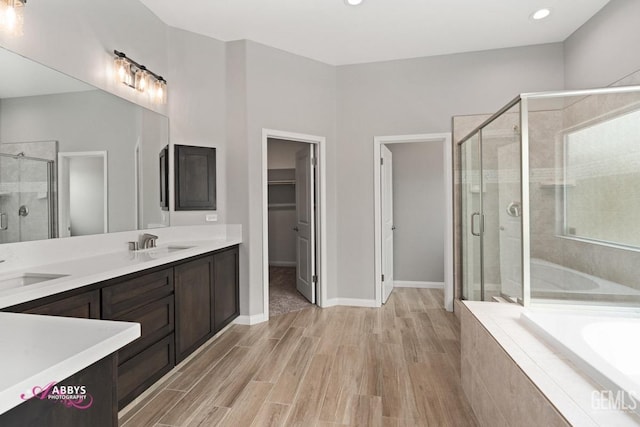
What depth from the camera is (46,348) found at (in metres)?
0.77

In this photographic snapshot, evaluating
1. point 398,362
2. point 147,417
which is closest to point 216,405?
point 147,417

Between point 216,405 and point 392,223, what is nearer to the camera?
point 216,405

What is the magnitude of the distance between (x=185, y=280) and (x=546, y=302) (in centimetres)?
247

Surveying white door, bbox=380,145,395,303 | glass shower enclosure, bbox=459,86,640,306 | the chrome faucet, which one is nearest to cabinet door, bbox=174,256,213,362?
the chrome faucet

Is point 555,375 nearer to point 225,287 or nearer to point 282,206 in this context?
point 225,287

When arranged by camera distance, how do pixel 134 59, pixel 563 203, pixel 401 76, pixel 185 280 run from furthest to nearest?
pixel 401 76 < pixel 134 59 < pixel 185 280 < pixel 563 203

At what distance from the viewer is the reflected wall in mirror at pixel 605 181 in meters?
2.11

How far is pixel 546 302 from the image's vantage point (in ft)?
6.57

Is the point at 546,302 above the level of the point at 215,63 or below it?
below

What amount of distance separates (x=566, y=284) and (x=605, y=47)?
2195mm

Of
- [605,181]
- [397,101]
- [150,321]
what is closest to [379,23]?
[397,101]

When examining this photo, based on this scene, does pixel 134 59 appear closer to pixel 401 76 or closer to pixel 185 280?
pixel 185 280

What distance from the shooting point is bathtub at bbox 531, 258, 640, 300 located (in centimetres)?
204

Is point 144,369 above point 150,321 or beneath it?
beneath
